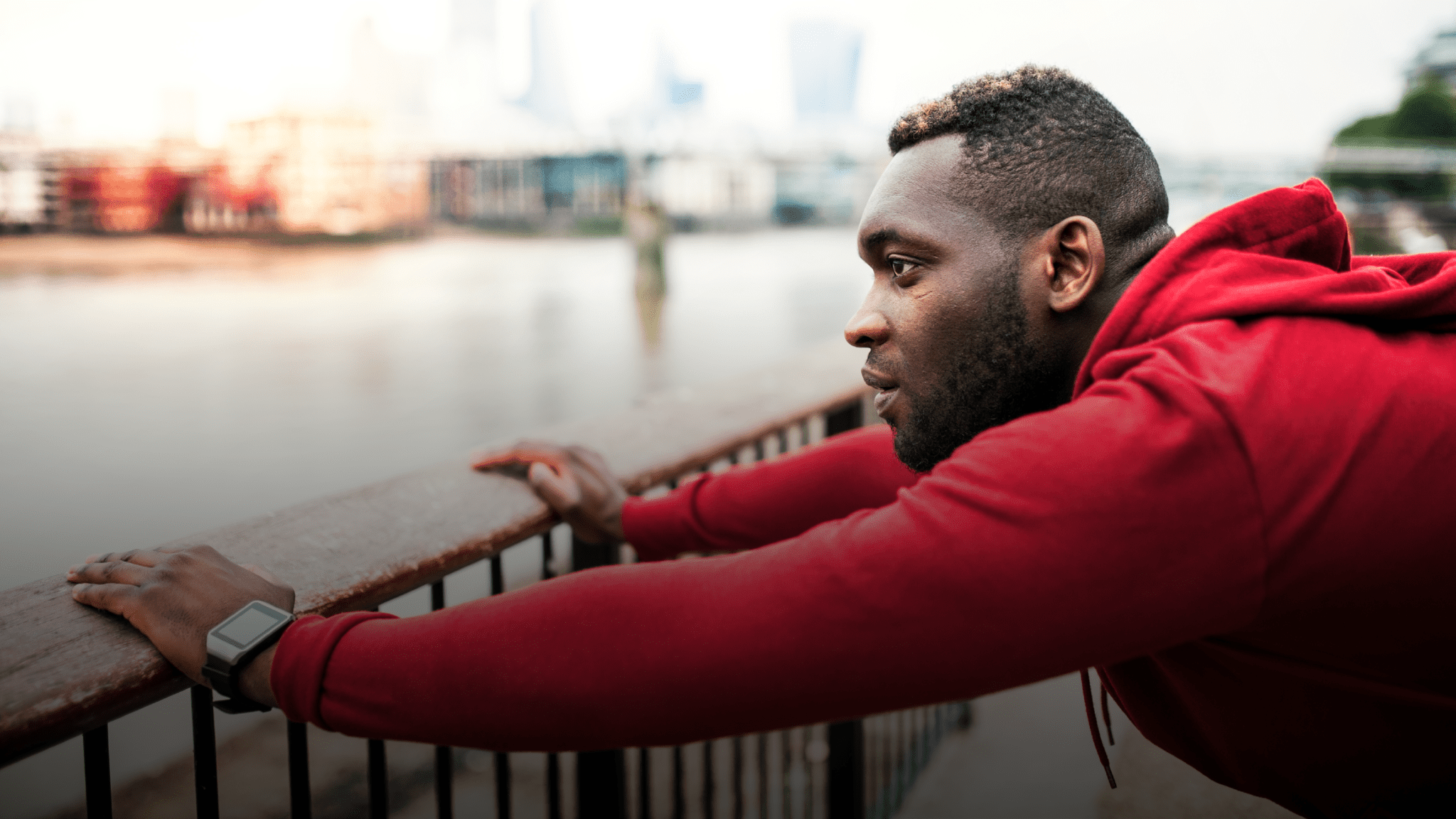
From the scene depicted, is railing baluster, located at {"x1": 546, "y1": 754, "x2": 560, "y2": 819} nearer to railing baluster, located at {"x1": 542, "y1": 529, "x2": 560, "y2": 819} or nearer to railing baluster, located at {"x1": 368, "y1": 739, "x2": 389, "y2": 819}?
railing baluster, located at {"x1": 542, "y1": 529, "x2": 560, "y2": 819}

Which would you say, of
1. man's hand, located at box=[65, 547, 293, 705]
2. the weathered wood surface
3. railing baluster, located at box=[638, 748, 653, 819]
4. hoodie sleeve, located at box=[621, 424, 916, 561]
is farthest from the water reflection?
railing baluster, located at box=[638, 748, 653, 819]

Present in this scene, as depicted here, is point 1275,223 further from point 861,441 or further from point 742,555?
point 861,441

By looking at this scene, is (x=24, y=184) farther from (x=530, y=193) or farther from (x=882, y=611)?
(x=530, y=193)

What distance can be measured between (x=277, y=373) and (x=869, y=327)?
17.1m

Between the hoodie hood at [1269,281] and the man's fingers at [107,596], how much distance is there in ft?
3.32

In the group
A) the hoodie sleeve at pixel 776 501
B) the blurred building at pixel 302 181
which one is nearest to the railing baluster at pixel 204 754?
the hoodie sleeve at pixel 776 501

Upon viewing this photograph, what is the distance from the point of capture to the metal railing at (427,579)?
35.3 inches

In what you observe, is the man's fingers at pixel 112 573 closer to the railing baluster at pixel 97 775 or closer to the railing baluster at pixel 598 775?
the railing baluster at pixel 97 775

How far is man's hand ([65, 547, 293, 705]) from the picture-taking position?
96 cm

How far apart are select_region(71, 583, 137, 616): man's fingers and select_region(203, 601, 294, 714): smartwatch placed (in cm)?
11

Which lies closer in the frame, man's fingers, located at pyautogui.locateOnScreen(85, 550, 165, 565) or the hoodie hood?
the hoodie hood

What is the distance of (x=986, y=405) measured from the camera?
1.25 meters

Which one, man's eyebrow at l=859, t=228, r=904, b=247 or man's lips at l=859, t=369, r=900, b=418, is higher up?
man's eyebrow at l=859, t=228, r=904, b=247

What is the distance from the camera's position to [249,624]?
1003mm
